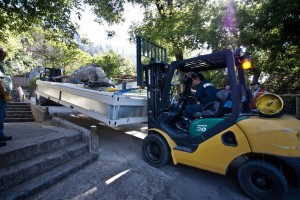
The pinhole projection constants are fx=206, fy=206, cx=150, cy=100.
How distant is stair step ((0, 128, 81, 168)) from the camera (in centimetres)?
290

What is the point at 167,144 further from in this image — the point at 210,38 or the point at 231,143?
the point at 210,38

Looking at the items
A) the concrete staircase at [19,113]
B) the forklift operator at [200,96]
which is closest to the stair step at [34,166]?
the forklift operator at [200,96]

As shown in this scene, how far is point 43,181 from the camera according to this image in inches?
115

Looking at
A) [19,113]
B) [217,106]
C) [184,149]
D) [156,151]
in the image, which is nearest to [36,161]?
[156,151]

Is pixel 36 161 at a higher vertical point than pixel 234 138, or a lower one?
lower

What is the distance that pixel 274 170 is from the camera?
2691mm

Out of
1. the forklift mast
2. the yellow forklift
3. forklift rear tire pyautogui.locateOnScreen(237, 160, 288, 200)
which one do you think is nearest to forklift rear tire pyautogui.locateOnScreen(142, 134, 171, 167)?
the yellow forklift

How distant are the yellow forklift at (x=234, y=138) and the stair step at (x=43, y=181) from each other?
4.25 feet

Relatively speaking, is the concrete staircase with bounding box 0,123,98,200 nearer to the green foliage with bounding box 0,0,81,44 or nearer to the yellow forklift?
the yellow forklift

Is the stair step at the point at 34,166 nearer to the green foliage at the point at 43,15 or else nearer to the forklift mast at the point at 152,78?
the forklift mast at the point at 152,78

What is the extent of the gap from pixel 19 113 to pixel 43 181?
638cm

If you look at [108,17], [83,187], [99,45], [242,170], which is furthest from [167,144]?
[99,45]

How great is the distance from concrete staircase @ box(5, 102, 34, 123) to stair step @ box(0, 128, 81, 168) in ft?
14.5

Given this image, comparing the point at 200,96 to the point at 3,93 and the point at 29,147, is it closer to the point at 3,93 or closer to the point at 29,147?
the point at 29,147
